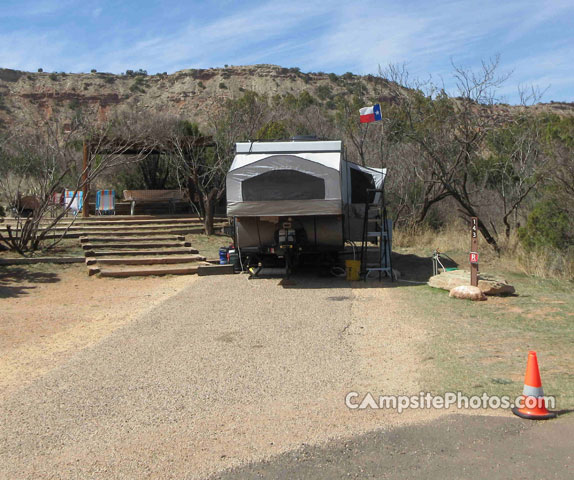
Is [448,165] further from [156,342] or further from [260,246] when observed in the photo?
[156,342]

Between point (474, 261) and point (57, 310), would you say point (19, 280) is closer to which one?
point (57, 310)

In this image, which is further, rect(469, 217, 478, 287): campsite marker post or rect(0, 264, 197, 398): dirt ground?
rect(469, 217, 478, 287): campsite marker post

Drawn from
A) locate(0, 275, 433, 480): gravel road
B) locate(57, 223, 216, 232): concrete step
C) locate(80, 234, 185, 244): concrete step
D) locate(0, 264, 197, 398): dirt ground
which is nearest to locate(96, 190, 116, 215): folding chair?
locate(57, 223, 216, 232): concrete step

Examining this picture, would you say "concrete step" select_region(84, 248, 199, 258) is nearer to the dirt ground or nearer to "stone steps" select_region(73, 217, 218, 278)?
"stone steps" select_region(73, 217, 218, 278)

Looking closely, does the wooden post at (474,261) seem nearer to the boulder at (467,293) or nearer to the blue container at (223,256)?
the boulder at (467,293)

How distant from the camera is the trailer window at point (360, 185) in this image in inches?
564

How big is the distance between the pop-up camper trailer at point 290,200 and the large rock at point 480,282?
7.73 feet

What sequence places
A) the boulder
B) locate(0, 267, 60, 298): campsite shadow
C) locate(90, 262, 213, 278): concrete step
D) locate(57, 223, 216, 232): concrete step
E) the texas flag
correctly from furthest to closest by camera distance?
locate(57, 223, 216, 232): concrete step < the texas flag < locate(90, 262, 213, 278): concrete step < locate(0, 267, 60, 298): campsite shadow < the boulder

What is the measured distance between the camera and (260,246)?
12961 millimetres

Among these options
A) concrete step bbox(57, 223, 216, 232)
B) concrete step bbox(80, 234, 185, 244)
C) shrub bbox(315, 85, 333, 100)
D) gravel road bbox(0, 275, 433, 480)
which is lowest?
gravel road bbox(0, 275, 433, 480)

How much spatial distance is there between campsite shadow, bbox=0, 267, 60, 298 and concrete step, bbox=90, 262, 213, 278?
1.03 metres

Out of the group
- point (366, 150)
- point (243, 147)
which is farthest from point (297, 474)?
point (366, 150)

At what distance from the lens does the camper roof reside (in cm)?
1307

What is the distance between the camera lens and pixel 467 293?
9852 mm
